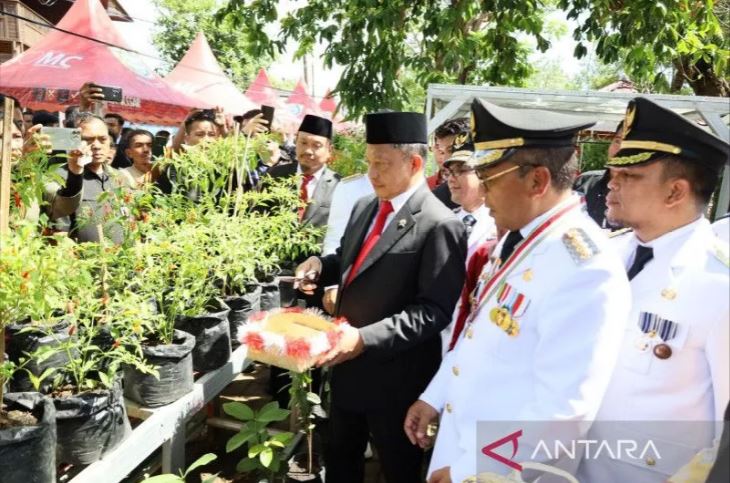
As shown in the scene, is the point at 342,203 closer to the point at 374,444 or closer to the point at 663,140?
the point at 374,444

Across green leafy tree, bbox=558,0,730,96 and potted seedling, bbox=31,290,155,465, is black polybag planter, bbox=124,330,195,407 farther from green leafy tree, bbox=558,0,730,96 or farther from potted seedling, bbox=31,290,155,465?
green leafy tree, bbox=558,0,730,96

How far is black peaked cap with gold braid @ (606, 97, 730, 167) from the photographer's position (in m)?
1.28

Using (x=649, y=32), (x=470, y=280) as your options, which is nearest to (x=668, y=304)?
(x=470, y=280)

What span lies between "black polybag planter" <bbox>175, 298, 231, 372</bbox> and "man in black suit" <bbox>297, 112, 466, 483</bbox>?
0.56 meters

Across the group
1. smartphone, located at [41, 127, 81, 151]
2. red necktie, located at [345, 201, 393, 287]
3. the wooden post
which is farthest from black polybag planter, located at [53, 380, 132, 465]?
red necktie, located at [345, 201, 393, 287]

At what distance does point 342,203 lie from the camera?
3533 mm

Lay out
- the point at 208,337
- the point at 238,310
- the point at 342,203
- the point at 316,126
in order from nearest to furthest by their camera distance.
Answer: the point at 208,337, the point at 238,310, the point at 342,203, the point at 316,126

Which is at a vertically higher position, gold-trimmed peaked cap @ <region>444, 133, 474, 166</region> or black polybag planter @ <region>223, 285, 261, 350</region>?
gold-trimmed peaked cap @ <region>444, 133, 474, 166</region>

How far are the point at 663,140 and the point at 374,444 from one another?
5.13 feet

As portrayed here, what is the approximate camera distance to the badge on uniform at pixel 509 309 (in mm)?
1357

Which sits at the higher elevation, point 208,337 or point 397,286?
point 397,286

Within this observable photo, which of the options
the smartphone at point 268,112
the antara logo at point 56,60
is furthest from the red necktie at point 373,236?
the antara logo at point 56,60

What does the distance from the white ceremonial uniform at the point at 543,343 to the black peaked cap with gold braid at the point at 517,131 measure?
0.18m

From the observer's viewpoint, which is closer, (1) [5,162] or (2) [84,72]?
(1) [5,162]
